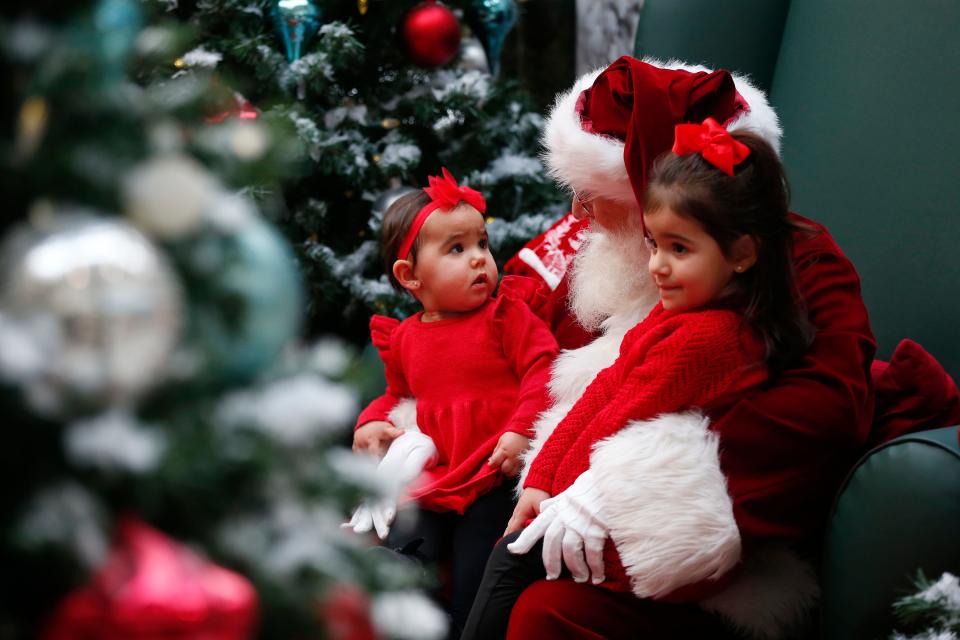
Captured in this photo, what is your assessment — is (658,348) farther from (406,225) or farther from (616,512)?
(406,225)

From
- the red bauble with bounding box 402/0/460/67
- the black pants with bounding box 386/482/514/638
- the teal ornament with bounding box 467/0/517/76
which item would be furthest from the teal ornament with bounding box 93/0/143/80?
the teal ornament with bounding box 467/0/517/76

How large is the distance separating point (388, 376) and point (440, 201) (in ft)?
1.36

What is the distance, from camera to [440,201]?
210 cm

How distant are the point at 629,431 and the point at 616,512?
0.42 ft

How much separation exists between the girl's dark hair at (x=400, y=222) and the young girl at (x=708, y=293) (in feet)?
2.09

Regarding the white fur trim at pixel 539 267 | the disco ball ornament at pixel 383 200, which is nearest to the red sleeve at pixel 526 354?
the white fur trim at pixel 539 267

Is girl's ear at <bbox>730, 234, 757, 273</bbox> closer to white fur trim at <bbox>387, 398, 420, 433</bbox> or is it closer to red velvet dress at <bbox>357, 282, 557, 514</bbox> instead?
red velvet dress at <bbox>357, 282, 557, 514</bbox>

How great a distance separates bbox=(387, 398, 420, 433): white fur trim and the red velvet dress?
4 centimetres

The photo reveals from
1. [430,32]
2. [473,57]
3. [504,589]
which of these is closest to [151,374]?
[504,589]

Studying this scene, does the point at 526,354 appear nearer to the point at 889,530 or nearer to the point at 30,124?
the point at 889,530

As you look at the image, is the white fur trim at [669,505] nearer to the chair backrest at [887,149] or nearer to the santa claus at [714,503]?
the santa claus at [714,503]

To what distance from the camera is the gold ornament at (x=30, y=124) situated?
0.64 metres

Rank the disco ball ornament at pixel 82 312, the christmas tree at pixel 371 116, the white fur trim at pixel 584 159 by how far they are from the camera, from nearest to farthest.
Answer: the disco ball ornament at pixel 82 312
the white fur trim at pixel 584 159
the christmas tree at pixel 371 116

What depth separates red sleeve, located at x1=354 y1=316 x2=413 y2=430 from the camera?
221 centimetres
